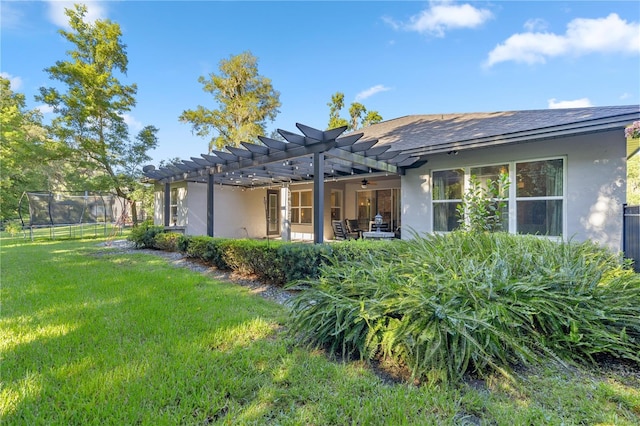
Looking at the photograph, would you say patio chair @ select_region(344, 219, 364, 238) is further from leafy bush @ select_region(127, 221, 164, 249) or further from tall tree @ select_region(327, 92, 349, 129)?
tall tree @ select_region(327, 92, 349, 129)

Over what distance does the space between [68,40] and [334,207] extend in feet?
51.0

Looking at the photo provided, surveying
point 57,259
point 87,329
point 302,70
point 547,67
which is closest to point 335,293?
point 87,329

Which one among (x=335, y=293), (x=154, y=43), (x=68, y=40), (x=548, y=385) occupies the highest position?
(x=68, y=40)

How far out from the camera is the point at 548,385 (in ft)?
7.14

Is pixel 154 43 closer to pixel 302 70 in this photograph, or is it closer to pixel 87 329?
pixel 302 70

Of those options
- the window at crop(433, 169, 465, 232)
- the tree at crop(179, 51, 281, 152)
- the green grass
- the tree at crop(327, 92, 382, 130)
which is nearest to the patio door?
the tree at crop(179, 51, 281, 152)

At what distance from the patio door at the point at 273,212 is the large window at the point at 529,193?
9.82 meters

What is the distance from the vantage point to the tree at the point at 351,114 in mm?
24500

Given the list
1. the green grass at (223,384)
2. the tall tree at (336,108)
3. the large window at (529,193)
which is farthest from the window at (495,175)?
the tall tree at (336,108)

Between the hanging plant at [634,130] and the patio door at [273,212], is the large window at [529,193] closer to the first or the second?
the hanging plant at [634,130]

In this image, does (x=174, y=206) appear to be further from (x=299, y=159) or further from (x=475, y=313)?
(x=475, y=313)

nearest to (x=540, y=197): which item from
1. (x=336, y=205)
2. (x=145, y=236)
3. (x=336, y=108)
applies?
(x=336, y=205)

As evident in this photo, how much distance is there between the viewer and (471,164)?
726cm

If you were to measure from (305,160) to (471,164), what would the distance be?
4.19 meters
